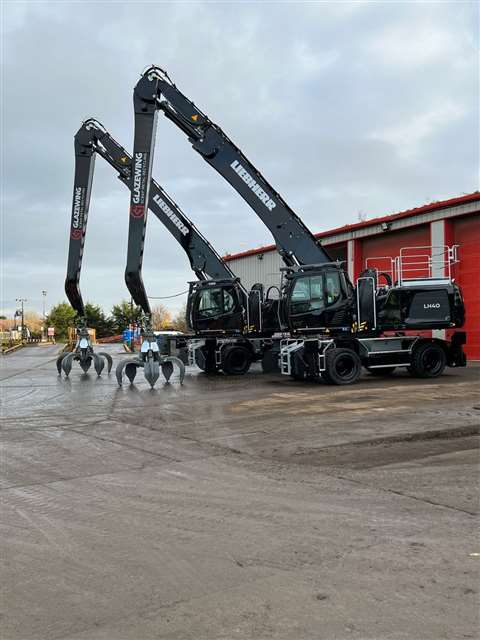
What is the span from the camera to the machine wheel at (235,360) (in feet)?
67.9

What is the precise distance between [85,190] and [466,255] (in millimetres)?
14811

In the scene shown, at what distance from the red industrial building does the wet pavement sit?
562 inches

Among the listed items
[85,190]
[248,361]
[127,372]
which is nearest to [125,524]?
[127,372]

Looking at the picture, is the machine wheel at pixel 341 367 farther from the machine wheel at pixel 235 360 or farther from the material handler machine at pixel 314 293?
the machine wheel at pixel 235 360

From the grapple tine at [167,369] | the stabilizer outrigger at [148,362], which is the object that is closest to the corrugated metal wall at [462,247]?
the grapple tine at [167,369]

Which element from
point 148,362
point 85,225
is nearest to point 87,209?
point 85,225

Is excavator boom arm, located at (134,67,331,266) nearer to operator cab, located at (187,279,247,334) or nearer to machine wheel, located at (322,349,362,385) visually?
operator cab, located at (187,279,247,334)

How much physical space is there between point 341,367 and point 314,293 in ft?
7.33

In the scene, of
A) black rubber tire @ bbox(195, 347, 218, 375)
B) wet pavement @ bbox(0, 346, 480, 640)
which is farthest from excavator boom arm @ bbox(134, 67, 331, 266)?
wet pavement @ bbox(0, 346, 480, 640)

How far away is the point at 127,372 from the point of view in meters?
17.3

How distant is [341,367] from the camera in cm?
1681

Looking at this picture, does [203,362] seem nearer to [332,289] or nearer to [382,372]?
[382,372]

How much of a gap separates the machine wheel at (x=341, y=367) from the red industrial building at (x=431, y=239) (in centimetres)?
628

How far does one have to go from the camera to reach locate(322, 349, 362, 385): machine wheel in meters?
16.3
